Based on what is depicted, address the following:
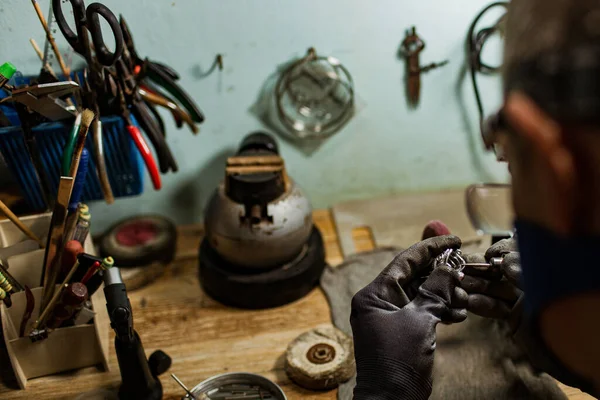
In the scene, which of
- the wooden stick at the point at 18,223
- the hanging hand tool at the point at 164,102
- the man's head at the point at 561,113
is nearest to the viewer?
the man's head at the point at 561,113

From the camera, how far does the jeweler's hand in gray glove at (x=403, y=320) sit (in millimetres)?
707

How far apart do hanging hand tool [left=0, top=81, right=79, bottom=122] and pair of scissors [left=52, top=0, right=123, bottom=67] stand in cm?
7

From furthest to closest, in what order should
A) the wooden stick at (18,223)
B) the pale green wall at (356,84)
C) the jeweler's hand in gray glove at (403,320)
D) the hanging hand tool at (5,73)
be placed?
1. the pale green wall at (356,84)
2. the wooden stick at (18,223)
3. the hanging hand tool at (5,73)
4. the jeweler's hand in gray glove at (403,320)

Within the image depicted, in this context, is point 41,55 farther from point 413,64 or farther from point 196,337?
point 413,64

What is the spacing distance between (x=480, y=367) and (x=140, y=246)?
79cm

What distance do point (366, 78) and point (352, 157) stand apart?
0.22 meters

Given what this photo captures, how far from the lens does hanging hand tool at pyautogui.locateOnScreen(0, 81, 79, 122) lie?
840mm

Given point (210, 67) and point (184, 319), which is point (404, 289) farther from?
point (210, 67)

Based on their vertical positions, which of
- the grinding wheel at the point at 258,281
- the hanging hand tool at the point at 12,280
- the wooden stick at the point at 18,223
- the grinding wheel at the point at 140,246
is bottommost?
the grinding wheel at the point at 258,281

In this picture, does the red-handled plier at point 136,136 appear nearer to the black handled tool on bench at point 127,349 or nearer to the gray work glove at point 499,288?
the black handled tool on bench at point 127,349

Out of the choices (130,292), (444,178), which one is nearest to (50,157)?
(130,292)

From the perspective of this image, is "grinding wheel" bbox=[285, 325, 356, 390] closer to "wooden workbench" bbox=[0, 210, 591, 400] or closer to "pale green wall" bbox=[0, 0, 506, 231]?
"wooden workbench" bbox=[0, 210, 591, 400]

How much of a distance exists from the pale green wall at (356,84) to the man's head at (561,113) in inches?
31.5

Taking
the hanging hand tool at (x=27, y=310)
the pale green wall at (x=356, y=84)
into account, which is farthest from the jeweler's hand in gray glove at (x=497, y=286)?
the hanging hand tool at (x=27, y=310)
